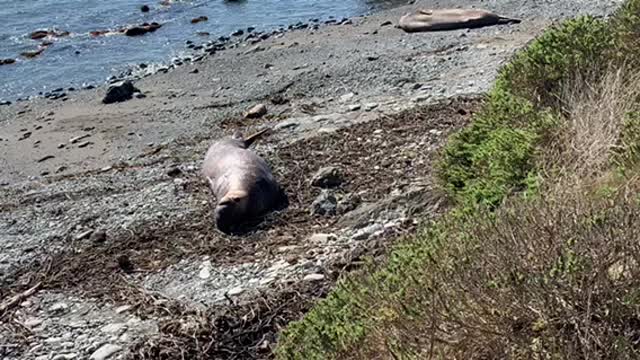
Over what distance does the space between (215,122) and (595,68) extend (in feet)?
22.3

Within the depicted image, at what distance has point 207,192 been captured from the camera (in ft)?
30.0

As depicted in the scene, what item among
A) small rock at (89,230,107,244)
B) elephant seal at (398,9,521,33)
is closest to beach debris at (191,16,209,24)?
elephant seal at (398,9,521,33)

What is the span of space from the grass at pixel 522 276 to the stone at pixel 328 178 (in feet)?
8.37

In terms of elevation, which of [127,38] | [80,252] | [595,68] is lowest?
[127,38]

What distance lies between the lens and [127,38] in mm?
20203

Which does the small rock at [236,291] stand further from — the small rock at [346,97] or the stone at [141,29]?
the stone at [141,29]

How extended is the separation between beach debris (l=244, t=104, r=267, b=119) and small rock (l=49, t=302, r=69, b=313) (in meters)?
5.73

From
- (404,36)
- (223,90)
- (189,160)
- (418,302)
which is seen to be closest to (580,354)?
(418,302)

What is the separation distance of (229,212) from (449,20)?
9319 millimetres

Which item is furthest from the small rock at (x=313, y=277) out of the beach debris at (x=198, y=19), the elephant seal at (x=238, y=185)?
the beach debris at (x=198, y=19)

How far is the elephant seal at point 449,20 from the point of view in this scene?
15.8m

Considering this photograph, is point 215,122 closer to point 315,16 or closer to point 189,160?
point 189,160

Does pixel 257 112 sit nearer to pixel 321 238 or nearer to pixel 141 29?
pixel 321 238

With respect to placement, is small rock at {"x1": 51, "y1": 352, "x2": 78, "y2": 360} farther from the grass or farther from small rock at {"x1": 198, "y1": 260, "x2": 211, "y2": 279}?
the grass
